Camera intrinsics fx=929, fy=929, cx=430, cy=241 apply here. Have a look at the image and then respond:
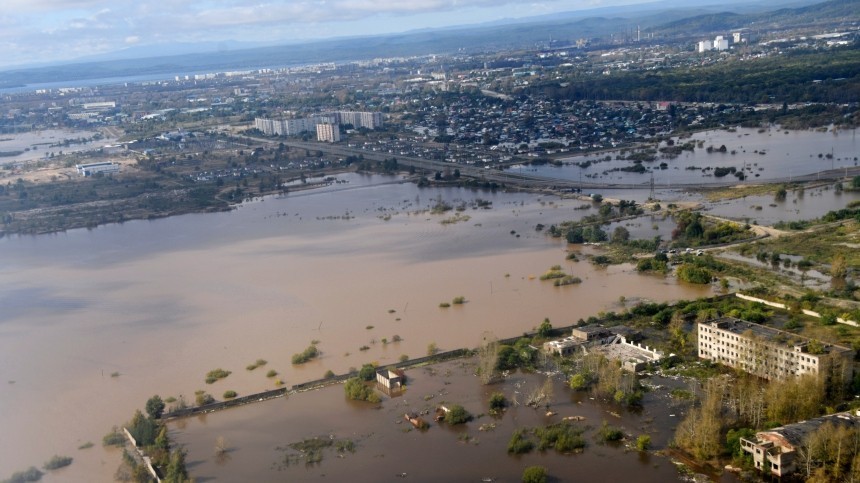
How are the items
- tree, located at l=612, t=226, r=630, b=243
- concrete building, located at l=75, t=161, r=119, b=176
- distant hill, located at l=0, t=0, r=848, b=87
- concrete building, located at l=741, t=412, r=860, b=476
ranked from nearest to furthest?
1. concrete building, located at l=741, t=412, r=860, b=476
2. tree, located at l=612, t=226, r=630, b=243
3. concrete building, located at l=75, t=161, r=119, b=176
4. distant hill, located at l=0, t=0, r=848, b=87

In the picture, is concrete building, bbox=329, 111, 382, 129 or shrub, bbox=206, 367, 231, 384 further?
concrete building, bbox=329, 111, 382, 129

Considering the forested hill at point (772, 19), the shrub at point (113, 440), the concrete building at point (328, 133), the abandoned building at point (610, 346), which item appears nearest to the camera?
the shrub at point (113, 440)

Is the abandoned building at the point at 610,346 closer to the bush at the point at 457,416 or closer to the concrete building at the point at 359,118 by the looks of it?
the bush at the point at 457,416

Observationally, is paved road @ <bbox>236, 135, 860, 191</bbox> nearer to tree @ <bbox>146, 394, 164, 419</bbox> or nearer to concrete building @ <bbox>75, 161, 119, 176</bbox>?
concrete building @ <bbox>75, 161, 119, 176</bbox>

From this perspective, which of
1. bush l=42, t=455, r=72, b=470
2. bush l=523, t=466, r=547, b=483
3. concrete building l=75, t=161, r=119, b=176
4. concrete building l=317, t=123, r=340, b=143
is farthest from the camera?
concrete building l=317, t=123, r=340, b=143

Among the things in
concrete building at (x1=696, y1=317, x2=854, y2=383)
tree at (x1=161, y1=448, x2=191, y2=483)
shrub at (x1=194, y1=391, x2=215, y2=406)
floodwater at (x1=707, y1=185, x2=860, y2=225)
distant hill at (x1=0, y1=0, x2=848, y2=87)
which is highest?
distant hill at (x1=0, y1=0, x2=848, y2=87)

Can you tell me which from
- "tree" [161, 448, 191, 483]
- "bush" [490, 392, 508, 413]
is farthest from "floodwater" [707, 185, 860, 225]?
"tree" [161, 448, 191, 483]

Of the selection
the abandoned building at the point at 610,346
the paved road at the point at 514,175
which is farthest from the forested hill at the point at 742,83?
the abandoned building at the point at 610,346
